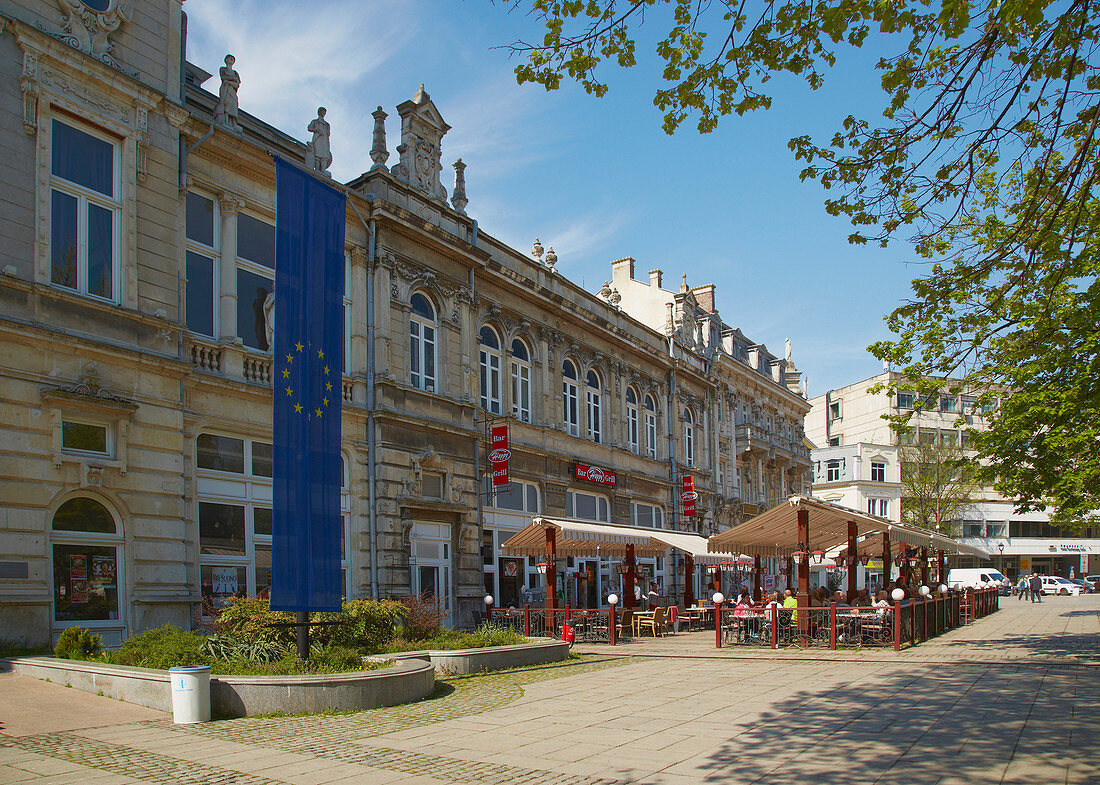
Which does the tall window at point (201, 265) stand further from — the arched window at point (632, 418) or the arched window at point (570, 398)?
the arched window at point (632, 418)

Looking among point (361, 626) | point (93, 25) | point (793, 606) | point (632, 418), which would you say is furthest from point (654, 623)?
point (93, 25)

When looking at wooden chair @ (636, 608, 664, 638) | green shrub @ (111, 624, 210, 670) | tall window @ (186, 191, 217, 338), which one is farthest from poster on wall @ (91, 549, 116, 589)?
wooden chair @ (636, 608, 664, 638)

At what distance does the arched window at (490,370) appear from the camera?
2752cm

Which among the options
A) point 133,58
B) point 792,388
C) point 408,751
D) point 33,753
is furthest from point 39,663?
point 792,388

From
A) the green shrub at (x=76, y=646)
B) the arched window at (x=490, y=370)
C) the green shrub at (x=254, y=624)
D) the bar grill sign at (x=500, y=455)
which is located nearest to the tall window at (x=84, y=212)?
the green shrub at (x=76, y=646)

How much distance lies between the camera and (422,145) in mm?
25594

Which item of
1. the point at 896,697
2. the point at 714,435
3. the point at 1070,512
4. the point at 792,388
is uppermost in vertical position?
the point at 792,388

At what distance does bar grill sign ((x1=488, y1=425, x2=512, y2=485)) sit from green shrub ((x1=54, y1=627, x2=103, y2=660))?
44.4 feet

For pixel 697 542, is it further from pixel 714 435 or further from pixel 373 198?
pixel 714 435

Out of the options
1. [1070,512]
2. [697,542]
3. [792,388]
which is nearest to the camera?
[1070,512]

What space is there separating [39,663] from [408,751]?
605cm

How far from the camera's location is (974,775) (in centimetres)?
755

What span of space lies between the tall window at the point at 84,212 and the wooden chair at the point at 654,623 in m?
15.9

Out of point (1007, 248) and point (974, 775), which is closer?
point (974, 775)
